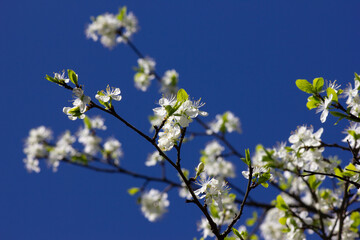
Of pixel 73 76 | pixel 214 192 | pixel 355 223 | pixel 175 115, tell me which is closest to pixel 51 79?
pixel 73 76

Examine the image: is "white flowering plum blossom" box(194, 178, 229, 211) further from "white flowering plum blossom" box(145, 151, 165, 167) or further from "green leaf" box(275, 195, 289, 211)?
"white flowering plum blossom" box(145, 151, 165, 167)

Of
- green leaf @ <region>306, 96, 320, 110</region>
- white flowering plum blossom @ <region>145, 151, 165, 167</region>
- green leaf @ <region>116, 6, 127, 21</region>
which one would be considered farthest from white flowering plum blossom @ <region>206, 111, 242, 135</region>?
green leaf @ <region>306, 96, 320, 110</region>

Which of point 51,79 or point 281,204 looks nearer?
point 51,79

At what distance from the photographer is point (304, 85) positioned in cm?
190

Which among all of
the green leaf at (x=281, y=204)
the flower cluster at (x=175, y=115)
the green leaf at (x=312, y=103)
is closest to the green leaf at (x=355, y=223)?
the green leaf at (x=281, y=204)

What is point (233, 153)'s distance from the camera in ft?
15.1

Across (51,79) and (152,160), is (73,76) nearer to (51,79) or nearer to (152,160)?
(51,79)

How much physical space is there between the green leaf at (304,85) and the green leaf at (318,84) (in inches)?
0.9

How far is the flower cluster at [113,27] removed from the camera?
5871 mm

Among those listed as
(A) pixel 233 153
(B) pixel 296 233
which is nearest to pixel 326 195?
(B) pixel 296 233

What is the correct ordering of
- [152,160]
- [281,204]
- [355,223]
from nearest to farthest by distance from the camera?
[281,204], [355,223], [152,160]

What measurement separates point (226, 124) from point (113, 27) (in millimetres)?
2919

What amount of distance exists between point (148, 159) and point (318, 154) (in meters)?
3.66

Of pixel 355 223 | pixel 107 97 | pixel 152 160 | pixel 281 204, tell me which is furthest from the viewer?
pixel 152 160
